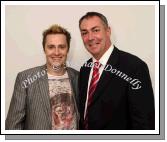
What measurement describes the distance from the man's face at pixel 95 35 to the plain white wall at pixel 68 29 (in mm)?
48

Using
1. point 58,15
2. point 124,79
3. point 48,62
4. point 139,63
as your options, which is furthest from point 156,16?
point 48,62

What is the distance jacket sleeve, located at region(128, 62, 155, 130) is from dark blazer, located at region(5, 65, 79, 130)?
0.37 meters

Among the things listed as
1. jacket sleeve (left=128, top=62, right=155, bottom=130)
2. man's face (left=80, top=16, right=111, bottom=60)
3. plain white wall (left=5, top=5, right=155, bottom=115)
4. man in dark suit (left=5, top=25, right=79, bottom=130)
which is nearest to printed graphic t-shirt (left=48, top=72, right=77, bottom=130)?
man in dark suit (left=5, top=25, right=79, bottom=130)

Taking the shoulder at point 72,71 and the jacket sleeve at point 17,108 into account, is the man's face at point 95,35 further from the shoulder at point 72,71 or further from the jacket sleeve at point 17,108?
the jacket sleeve at point 17,108

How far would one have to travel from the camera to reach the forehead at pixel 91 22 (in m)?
1.93

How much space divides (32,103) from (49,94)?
12cm

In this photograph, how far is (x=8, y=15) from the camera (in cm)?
202

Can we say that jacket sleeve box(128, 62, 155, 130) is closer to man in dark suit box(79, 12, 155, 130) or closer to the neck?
man in dark suit box(79, 12, 155, 130)

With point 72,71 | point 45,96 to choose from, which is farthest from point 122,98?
point 45,96

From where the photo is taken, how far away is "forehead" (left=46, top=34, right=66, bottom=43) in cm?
194

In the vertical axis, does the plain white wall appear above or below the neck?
above

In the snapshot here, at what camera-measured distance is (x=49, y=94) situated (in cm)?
196

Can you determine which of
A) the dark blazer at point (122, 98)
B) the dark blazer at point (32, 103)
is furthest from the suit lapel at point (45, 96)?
the dark blazer at point (122, 98)

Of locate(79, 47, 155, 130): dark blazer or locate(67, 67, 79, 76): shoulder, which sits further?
locate(67, 67, 79, 76): shoulder
